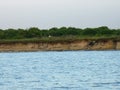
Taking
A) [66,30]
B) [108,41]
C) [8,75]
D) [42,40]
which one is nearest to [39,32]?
[66,30]

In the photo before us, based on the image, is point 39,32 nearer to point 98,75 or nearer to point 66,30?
point 66,30

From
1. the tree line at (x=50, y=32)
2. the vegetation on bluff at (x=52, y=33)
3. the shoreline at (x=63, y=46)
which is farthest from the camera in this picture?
the tree line at (x=50, y=32)

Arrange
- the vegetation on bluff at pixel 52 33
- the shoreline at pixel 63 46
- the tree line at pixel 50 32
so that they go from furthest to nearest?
the tree line at pixel 50 32 → the vegetation on bluff at pixel 52 33 → the shoreline at pixel 63 46

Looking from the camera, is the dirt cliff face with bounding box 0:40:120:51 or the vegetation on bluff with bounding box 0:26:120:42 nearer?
the dirt cliff face with bounding box 0:40:120:51

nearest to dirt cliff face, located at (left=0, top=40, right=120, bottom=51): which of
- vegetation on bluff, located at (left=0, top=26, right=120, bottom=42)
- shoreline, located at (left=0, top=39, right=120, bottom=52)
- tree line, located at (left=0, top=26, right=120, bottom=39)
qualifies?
shoreline, located at (left=0, top=39, right=120, bottom=52)

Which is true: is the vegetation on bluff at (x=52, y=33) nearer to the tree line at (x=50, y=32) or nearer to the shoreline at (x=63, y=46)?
the tree line at (x=50, y=32)

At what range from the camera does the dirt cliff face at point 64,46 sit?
93.4 m

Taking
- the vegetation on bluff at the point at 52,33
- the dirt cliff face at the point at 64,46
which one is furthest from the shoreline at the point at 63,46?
the vegetation on bluff at the point at 52,33

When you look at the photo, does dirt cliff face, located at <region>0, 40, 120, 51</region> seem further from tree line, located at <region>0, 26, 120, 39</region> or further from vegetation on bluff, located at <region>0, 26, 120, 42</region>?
tree line, located at <region>0, 26, 120, 39</region>

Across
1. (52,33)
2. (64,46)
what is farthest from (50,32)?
(64,46)

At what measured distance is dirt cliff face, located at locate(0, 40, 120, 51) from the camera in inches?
3679

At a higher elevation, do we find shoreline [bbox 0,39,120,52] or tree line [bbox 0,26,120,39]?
tree line [bbox 0,26,120,39]

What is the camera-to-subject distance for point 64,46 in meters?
97.7

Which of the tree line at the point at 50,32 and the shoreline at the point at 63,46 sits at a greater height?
the tree line at the point at 50,32
